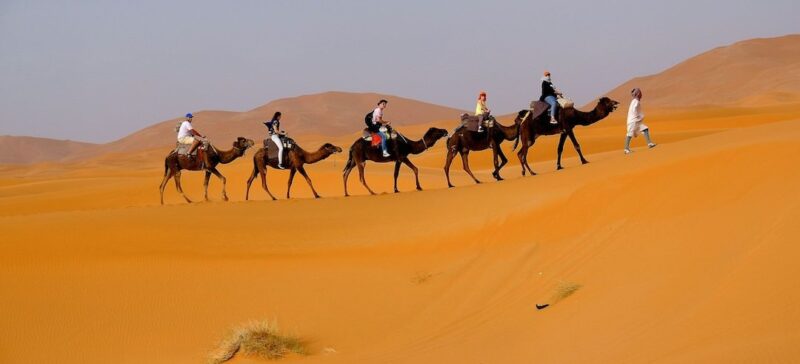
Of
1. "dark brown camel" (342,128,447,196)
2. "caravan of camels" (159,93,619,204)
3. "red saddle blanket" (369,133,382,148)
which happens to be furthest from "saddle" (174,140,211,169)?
"red saddle blanket" (369,133,382,148)

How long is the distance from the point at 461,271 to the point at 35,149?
6002 inches

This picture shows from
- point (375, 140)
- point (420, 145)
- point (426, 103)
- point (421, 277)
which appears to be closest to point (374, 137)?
point (375, 140)

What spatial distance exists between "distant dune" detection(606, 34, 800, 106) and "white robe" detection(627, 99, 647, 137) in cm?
5945

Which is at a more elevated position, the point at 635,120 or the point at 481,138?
the point at 635,120

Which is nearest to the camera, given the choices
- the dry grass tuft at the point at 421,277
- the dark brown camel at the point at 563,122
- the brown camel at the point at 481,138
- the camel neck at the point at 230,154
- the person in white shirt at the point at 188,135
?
the dry grass tuft at the point at 421,277

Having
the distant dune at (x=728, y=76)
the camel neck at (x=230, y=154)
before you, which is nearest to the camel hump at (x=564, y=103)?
the camel neck at (x=230, y=154)

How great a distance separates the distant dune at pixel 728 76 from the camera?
8450 centimetres

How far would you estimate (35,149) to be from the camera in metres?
152

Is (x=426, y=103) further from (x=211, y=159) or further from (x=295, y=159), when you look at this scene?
(x=295, y=159)

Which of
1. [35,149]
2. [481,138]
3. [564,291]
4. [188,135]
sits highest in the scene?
[188,135]

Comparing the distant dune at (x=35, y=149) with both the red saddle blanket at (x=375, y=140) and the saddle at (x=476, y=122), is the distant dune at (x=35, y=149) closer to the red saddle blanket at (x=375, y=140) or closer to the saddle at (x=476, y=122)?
the red saddle blanket at (x=375, y=140)

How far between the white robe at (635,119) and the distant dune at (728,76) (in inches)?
2340

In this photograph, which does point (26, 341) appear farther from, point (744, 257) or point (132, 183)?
point (132, 183)

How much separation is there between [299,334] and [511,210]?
4421mm
